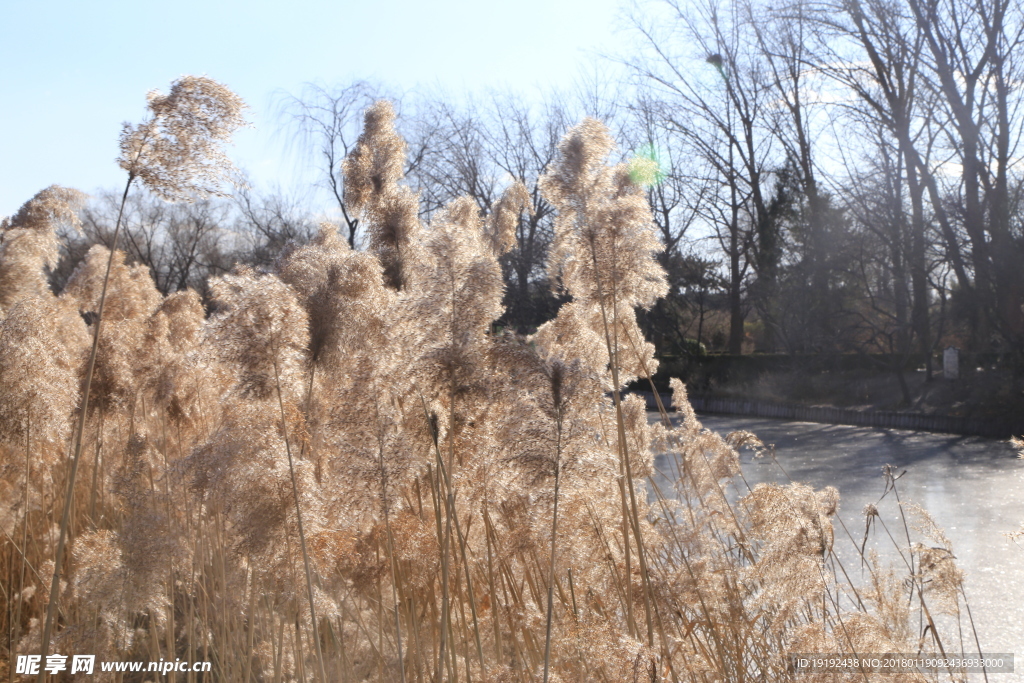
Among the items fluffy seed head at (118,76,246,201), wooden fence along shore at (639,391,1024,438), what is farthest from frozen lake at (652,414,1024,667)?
fluffy seed head at (118,76,246,201)

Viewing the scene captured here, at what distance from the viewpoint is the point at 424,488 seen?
1.98 meters

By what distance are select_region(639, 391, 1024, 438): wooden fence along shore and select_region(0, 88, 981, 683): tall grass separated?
22.4 feet

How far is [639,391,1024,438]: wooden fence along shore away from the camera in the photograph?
884 cm

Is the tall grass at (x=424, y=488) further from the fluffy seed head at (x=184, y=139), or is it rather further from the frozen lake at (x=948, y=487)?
the frozen lake at (x=948, y=487)

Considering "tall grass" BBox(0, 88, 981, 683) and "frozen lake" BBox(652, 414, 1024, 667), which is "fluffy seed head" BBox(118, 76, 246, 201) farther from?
"frozen lake" BBox(652, 414, 1024, 667)

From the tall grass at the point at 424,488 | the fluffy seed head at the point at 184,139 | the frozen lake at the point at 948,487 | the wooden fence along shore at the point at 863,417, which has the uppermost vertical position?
the fluffy seed head at the point at 184,139

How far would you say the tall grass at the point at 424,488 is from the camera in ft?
4.57

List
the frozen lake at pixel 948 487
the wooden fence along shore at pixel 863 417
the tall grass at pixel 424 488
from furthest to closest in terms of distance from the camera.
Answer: the wooden fence along shore at pixel 863 417 → the frozen lake at pixel 948 487 → the tall grass at pixel 424 488

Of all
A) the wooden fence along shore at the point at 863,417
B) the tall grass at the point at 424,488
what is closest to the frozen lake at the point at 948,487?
the wooden fence along shore at the point at 863,417

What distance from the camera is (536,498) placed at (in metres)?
1.34

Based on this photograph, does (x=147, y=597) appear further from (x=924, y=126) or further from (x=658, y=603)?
(x=924, y=126)

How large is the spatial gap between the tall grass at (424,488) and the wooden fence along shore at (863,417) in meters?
6.82

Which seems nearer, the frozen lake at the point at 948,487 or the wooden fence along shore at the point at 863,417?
the frozen lake at the point at 948,487

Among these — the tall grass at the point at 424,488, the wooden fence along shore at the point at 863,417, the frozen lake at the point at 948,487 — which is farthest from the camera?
the wooden fence along shore at the point at 863,417
